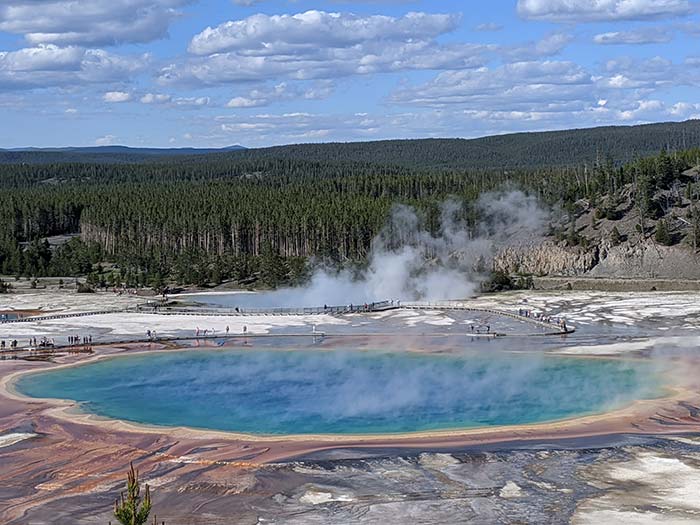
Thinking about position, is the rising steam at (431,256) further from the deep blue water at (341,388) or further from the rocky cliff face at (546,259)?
the deep blue water at (341,388)

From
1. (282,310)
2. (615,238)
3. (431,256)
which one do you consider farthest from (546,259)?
(282,310)

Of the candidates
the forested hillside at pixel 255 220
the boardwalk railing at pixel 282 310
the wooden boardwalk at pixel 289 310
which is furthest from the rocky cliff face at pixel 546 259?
the boardwalk railing at pixel 282 310

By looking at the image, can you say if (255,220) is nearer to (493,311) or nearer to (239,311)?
(239,311)

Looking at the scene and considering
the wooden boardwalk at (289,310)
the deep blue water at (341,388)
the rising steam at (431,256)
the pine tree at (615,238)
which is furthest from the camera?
the pine tree at (615,238)

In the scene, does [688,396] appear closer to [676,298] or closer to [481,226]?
[676,298]

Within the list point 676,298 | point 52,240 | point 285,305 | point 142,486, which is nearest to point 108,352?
point 285,305

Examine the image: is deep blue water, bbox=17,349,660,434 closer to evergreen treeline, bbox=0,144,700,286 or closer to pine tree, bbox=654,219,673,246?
pine tree, bbox=654,219,673,246

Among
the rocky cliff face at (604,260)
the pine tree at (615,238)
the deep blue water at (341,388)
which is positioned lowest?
the deep blue water at (341,388)
